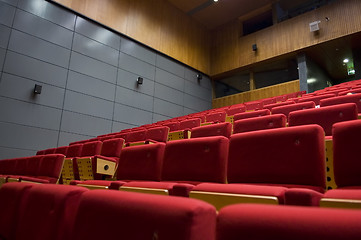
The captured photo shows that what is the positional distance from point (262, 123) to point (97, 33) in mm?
1473

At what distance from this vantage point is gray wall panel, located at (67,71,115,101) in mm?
1510

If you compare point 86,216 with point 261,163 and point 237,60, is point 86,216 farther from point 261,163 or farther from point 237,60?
point 237,60

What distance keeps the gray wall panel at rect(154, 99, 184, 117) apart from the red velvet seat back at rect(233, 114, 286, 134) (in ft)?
4.68

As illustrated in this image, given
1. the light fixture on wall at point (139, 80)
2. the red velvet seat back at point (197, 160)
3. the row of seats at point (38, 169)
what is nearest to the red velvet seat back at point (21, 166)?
the row of seats at point (38, 169)

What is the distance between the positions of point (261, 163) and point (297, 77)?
194 centimetres

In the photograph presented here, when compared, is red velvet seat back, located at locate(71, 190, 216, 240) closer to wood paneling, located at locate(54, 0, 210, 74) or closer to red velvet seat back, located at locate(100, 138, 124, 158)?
red velvet seat back, located at locate(100, 138, 124, 158)

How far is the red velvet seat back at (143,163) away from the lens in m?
0.41

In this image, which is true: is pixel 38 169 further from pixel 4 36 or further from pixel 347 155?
pixel 4 36

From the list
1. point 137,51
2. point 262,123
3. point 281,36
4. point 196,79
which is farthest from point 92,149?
point 281,36

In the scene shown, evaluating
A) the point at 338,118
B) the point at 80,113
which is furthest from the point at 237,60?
the point at 338,118

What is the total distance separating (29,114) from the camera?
51.8 inches

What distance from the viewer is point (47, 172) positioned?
64 centimetres

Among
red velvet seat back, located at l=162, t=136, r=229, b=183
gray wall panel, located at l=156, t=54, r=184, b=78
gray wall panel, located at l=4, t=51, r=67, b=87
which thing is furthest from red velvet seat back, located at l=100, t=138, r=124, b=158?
gray wall panel, located at l=156, t=54, r=184, b=78

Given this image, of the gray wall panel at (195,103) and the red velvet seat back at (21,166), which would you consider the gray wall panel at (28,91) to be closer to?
the red velvet seat back at (21,166)
